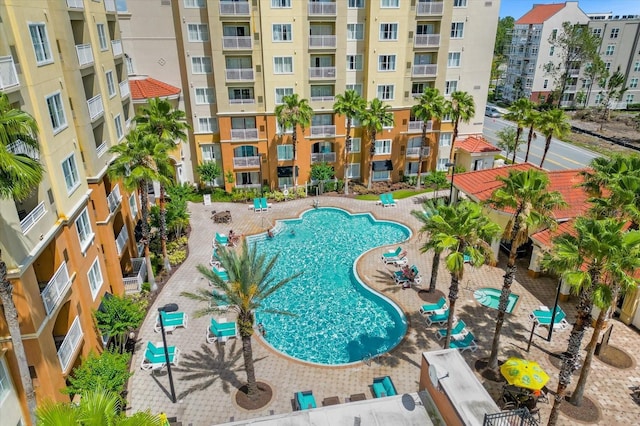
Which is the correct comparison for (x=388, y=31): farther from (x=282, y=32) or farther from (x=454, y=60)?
(x=282, y=32)

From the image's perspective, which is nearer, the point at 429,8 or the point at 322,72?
the point at 429,8

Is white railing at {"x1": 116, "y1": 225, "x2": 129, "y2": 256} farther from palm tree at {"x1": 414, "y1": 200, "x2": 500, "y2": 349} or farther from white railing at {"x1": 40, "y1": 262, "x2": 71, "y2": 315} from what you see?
palm tree at {"x1": 414, "y1": 200, "x2": 500, "y2": 349}

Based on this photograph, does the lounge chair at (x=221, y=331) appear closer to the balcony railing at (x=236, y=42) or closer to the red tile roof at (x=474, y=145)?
the balcony railing at (x=236, y=42)

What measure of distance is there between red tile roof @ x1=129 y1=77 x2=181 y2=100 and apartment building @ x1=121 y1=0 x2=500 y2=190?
47.5 inches

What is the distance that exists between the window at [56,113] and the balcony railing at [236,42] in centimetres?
2208

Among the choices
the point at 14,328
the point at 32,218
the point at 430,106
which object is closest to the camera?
the point at 14,328

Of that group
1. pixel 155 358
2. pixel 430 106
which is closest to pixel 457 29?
pixel 430 106

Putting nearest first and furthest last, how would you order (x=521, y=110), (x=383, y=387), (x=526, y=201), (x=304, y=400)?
(x=526, y=201) < (x=304, y=400) < (x=383, y=387) < (x=521, y=110)

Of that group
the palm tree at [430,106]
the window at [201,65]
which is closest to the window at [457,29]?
the palm tree at [430,106]

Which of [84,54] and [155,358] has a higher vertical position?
[84,54]

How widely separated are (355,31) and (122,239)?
29.7m

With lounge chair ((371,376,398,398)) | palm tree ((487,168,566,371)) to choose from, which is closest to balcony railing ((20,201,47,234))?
lounge chair ((371,376,398,398))

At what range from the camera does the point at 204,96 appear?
42.1 metres

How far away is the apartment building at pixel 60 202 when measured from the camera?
15.3m
